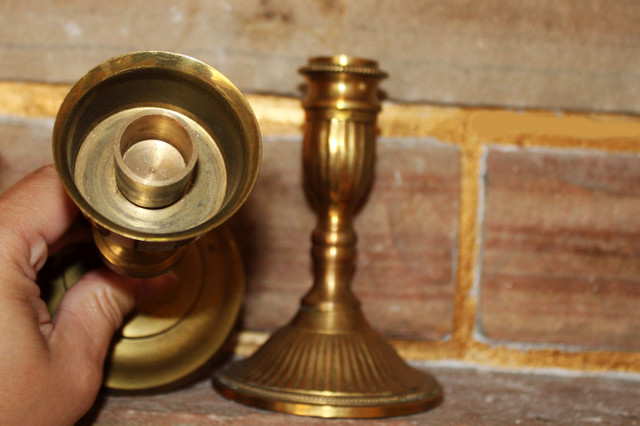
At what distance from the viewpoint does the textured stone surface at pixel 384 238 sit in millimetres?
953

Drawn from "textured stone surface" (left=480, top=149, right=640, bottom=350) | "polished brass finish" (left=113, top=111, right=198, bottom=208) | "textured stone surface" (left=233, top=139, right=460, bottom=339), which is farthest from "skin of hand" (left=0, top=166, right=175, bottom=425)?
"textured stone surface" (left=480, top=149, right=640, bottom=350)

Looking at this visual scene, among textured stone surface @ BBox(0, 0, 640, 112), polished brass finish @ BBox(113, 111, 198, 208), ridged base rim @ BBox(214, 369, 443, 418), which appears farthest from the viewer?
textured stone surface @ BBox(0, 0, 640, 112)

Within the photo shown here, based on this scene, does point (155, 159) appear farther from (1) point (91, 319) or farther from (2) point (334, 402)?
(2) point (334, 402)

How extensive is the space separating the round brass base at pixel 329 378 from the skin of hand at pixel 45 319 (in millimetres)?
145

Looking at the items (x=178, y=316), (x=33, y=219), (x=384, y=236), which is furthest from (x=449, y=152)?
(x=33, y=219)

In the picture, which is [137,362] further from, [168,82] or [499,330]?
[499,330]

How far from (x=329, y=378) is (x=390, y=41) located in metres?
0.42

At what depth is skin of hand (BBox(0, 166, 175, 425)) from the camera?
618mm

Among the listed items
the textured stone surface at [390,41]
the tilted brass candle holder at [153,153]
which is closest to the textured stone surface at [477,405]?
the tilted brass candle holder at [153,153]

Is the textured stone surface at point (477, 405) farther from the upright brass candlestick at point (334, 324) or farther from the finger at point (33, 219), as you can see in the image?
the finger at point (33, 219)

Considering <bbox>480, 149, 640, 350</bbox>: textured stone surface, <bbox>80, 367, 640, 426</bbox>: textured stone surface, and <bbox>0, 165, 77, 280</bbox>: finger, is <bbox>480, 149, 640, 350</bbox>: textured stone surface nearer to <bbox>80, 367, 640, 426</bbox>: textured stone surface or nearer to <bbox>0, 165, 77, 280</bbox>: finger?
<bbox>80, 367, 640, 426</bbox>: textured stone surface

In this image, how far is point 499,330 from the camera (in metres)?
0.97

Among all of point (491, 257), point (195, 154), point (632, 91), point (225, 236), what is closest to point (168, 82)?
point (195, 154)

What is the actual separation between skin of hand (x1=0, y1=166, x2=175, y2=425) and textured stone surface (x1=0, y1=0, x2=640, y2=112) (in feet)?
0.90
